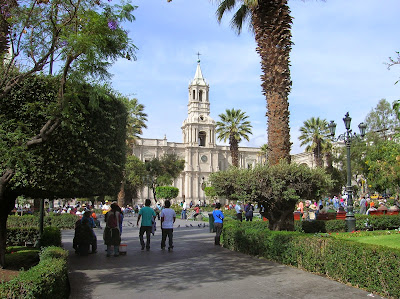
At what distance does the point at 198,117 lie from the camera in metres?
73.2

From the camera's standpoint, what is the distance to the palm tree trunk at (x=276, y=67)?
1174cm

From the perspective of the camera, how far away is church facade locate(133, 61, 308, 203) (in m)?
72.1

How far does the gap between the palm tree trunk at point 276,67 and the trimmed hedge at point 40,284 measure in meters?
7.23

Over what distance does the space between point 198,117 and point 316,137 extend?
3114 centimetres

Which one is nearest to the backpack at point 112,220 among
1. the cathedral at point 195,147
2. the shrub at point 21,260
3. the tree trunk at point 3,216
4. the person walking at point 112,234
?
the person walking at point 112,234

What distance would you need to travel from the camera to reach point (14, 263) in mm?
9586

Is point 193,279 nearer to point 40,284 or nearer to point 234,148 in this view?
point 40,284

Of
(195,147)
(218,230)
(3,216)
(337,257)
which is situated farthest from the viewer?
(195,147)

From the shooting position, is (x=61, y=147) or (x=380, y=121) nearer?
(x=61, y=147)

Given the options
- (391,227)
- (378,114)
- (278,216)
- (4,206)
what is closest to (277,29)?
(278,216)

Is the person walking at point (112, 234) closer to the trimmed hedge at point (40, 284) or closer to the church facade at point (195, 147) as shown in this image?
the trimmed hedge at point (40, 284)

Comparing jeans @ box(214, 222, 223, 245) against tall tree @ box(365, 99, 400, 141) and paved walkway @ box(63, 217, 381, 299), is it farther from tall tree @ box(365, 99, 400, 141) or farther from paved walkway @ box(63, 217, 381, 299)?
tall tree @ box(365, 99, 400, 141)

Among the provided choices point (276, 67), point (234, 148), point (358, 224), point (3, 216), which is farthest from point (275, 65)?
point (234, 148)

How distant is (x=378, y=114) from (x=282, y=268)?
117 ft
